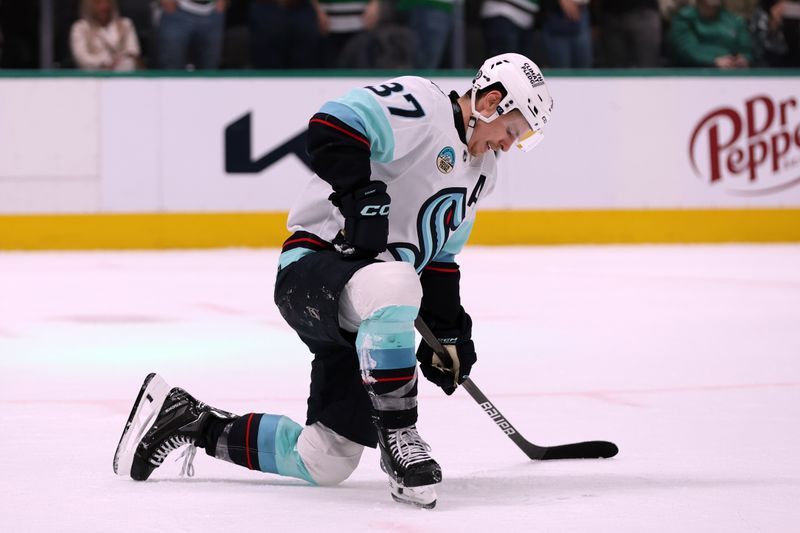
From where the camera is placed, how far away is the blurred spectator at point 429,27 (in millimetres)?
8555

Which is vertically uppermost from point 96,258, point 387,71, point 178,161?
point 387,71

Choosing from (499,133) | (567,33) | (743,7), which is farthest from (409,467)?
(743,7)

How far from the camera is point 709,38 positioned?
8.89 metres

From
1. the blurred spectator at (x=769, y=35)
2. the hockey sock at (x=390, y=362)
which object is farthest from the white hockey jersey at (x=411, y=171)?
the blurred spectator at (x=769, y=35)

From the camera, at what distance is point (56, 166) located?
8078 millimetres

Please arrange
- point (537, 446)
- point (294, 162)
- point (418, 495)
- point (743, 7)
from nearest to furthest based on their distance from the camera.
A: 1. point (418, 495)
2. point (537, 446)
3. point (294, 162)
4. point (743, 7)

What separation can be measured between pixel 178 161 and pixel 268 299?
101 inches

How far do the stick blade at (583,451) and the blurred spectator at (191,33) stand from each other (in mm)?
5871

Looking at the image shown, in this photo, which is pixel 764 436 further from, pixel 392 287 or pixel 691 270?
pixel 691 270

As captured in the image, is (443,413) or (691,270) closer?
(443,413)

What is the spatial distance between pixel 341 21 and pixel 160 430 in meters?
6.12

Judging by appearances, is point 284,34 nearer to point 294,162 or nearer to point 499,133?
point 294,162

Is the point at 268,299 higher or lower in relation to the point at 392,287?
lower

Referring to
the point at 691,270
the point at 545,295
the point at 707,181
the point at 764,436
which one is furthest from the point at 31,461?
the point at 707,181
